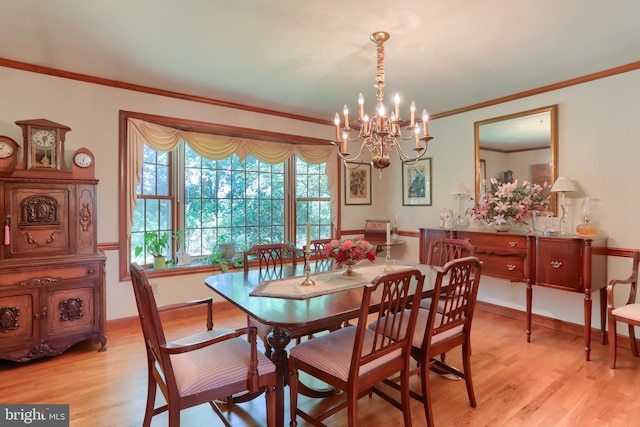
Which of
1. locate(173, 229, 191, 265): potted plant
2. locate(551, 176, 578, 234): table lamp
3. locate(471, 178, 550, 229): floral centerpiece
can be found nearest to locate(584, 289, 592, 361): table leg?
locate(551, 176, 578, 234): table lamp

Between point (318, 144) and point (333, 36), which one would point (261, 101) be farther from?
point (333, 36)

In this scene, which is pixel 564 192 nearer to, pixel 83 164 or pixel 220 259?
pixel 220 259

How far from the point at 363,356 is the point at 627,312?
2.26m

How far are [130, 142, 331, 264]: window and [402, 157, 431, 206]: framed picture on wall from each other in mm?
1148

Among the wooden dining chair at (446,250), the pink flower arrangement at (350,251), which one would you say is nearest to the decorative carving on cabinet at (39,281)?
the pink flower arrangement at (350,251)

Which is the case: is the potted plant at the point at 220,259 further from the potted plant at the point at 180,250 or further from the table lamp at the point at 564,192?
the table lamp at the point at 564,192

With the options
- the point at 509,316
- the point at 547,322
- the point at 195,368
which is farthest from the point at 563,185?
the point at 195,368

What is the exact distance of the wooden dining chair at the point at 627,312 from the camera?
249 centimetres

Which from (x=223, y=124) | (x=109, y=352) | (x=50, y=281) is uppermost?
(x=223, y=124)

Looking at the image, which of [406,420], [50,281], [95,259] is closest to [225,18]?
[95,259]

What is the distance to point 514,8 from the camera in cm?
206

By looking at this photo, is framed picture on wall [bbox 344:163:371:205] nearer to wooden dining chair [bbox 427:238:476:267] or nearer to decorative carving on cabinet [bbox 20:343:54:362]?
wooden dining chair [bbox 427:238:476:267]

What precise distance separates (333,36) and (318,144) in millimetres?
2342

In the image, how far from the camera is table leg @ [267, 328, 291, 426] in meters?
1.68
